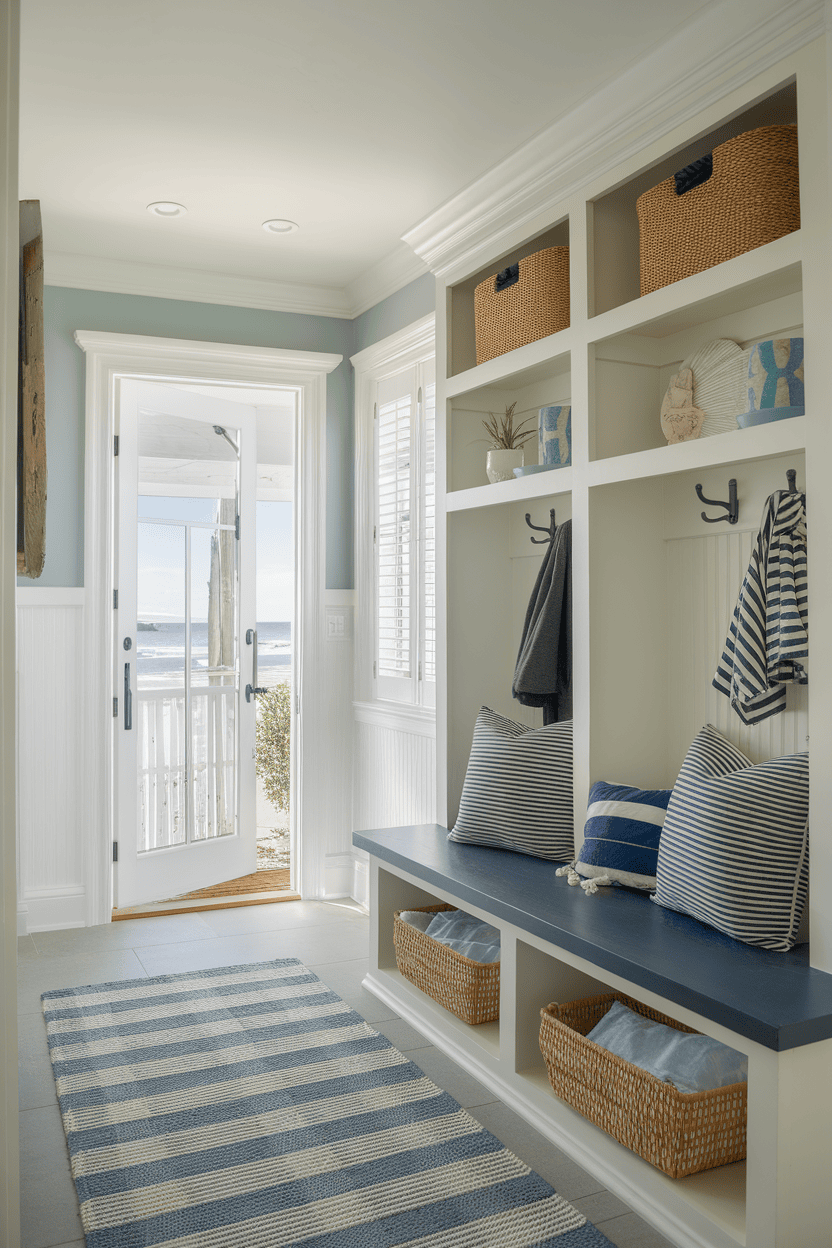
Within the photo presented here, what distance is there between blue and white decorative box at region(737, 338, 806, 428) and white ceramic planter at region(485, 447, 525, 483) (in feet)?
3.31

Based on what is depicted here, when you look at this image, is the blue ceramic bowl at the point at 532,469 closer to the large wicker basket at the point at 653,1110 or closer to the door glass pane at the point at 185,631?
the large wicker basket at the point at 653,1110

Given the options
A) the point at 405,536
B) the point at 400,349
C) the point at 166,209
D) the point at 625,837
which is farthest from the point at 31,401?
the point at 400,349

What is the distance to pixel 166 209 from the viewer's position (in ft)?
11.1

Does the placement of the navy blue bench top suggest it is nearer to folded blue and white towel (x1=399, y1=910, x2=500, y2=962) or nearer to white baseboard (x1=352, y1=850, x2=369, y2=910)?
folded blue and white towel (x1=399, y1=910, x2=500, y2=962)

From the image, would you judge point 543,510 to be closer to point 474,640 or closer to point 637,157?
point 474,640

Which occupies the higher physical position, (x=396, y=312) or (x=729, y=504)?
(x=396, y=312)

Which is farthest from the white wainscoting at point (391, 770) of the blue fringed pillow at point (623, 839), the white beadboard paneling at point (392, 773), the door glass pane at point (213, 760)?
the blue fringed pillow at point (623, 839)

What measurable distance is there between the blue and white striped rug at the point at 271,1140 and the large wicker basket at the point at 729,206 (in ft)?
6.87

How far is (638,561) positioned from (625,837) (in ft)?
2.49

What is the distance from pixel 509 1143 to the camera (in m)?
2.21

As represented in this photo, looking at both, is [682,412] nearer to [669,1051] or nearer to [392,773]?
[669,1051]

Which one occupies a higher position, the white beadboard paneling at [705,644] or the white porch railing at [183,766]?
the white beadboard paneling at [705,644]

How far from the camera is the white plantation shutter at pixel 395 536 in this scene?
3.89 metres

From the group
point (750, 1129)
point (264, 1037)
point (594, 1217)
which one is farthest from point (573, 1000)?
point (264, 1037)
